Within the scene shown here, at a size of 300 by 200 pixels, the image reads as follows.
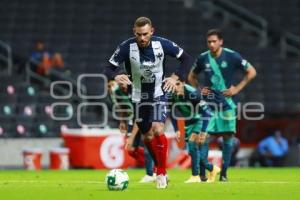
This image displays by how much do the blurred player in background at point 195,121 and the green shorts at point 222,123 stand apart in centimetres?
18

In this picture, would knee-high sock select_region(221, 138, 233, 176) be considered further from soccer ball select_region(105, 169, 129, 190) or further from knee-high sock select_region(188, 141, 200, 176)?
soccer ball select_region(105, 169, 129, 190)

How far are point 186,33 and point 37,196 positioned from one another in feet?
60.3

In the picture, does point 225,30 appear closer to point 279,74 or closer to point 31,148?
point 279,74

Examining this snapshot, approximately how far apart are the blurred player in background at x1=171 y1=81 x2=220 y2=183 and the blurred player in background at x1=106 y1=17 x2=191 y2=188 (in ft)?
5.42

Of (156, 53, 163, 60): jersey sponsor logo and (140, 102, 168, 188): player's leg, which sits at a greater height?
(156, 53, 163, 60): jersey sponsor logo

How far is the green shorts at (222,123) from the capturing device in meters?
14.0

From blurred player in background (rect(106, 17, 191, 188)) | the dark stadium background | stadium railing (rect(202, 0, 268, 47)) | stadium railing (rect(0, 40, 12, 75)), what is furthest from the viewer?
stadium railing (rect(202, 0, 268, 47))

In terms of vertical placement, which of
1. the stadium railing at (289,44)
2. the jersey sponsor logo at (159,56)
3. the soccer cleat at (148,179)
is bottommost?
Answer: the soccer cleat at (148,179)

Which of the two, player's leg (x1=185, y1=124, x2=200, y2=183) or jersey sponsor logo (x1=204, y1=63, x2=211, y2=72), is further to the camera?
jersey sponsor logo (x1=204, y1=63, x2=211, y2=72)

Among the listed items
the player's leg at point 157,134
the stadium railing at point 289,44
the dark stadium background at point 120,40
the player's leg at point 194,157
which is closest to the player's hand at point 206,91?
the player's leg at point 194,157

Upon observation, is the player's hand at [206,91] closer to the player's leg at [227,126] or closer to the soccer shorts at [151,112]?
the player's leg at [227,126]

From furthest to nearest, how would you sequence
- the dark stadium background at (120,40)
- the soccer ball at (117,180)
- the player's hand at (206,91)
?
the dark stadium background at (120,40)
the player's hand at (206,91)
the soccer ball at (117,180)

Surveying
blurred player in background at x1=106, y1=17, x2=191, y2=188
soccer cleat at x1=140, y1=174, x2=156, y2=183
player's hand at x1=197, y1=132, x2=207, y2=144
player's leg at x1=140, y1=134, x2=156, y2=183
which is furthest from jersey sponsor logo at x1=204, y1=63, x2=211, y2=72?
blurred player in background at x1=106, y1=17, x2=191, y2=188

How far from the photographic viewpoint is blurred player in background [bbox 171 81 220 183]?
13.7 m
